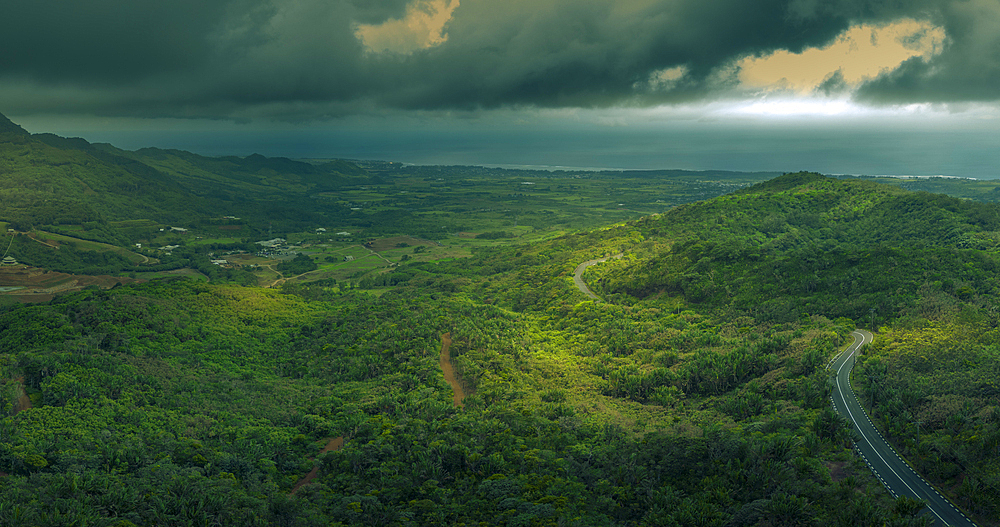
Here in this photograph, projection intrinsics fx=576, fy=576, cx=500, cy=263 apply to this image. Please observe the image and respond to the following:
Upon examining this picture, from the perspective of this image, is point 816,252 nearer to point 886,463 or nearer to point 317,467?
point 886,463

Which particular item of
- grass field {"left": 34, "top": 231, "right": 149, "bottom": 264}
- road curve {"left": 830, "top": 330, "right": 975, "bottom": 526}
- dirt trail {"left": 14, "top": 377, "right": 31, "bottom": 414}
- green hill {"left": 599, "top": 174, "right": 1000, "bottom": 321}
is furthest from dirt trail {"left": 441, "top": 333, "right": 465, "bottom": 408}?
grass field {"left": 34, "top": 231, "right": 149, "bottom": 264}

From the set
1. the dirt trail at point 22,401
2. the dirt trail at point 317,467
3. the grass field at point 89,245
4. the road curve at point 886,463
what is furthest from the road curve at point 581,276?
the grass field at point 89,245

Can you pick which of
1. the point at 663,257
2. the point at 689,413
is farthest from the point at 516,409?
the point at 663,257

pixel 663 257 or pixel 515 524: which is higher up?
pixel 663 257

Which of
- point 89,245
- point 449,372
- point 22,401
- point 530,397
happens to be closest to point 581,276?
point 449,372

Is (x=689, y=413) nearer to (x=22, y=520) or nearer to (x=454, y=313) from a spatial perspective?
(x=454, y=313)

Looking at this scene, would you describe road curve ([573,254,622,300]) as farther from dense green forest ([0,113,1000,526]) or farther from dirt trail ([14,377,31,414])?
dirt trail ([14,377,31,414])
